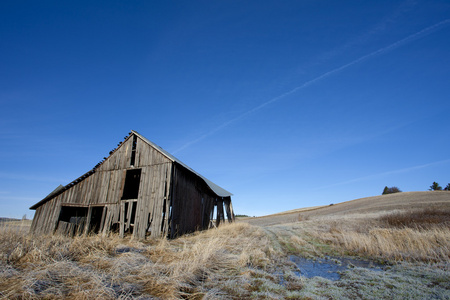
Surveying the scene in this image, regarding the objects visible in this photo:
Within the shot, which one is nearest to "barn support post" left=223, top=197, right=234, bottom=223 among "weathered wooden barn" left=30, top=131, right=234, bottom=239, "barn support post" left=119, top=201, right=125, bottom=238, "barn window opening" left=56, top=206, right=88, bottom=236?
"weathered wooden barn" left=30, top=131, right=234, bottom=239

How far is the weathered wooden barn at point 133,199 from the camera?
14.7m

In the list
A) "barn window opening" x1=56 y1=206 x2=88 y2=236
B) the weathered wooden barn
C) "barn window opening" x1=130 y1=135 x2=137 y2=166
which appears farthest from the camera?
"barn window opening" x1=56 y1=206 x2=88 y2=236

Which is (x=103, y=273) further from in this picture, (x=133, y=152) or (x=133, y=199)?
(x=133, y=152)

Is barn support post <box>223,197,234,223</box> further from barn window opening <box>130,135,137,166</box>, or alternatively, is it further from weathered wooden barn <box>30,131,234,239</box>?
barn window opening <box>130,135,137,166</box>

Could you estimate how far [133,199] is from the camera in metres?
15.9

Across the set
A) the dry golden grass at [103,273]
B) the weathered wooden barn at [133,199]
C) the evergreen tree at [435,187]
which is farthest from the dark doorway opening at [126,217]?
the evergreen tree at [435,187]

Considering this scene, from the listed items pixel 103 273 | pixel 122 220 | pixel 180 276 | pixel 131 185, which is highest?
pixel 131 185

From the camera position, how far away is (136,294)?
4.16 metres

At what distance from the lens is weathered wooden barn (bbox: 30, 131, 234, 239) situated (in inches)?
580

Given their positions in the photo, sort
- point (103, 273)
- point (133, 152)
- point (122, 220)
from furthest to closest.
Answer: point (133, 152)
point (122, 220)
point (103, 273)

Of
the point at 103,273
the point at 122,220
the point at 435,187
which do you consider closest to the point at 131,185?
the point at 122,220

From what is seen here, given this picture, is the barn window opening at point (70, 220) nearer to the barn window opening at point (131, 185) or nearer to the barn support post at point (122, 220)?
the barn support post at point (122, 220)

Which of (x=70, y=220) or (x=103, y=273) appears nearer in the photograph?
(x=103, y=273)

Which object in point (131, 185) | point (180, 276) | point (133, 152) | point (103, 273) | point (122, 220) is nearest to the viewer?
point (103, 273)
